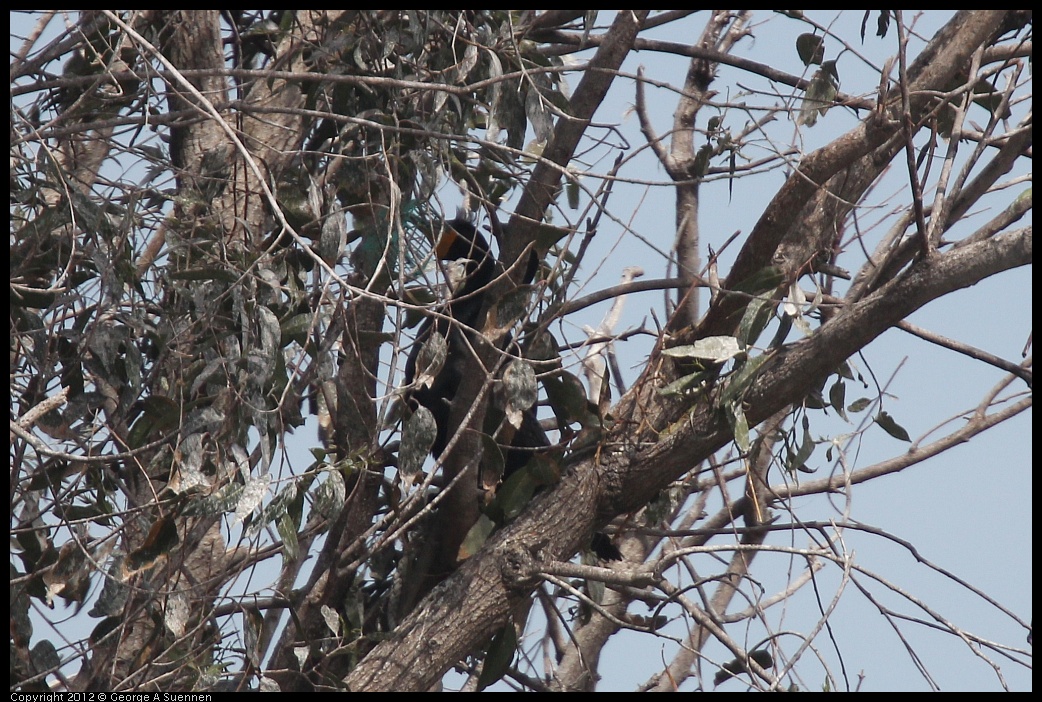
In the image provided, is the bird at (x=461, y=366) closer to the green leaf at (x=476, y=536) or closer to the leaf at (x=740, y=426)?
the green leaf at (x=476, y=536)

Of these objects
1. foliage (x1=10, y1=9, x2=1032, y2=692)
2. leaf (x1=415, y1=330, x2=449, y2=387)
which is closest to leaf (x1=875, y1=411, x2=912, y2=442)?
foliage (x1=10, y1=9, x2=1032, y2=692)

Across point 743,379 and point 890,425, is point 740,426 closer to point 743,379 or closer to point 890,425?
point 743,379

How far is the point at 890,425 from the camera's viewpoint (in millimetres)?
2666

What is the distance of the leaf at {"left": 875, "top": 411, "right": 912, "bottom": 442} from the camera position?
2658mm

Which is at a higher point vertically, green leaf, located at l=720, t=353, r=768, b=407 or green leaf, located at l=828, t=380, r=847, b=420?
green leaf, located at l=828, t=380, r=847, b=420

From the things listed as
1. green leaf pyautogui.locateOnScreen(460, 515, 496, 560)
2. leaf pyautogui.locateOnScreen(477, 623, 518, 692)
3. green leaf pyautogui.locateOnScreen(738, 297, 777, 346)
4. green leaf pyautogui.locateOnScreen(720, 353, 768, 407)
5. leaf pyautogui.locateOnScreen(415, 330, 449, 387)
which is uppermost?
green leaf pyautogui.locateOnScreen(738, 297, 777, 346)

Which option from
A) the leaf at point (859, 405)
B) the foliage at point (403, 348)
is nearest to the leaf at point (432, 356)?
the foliage at point (403, 348)

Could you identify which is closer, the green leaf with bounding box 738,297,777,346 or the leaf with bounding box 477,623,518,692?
the green leaf with bounding box 738,297,777,346

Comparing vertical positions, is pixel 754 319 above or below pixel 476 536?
above

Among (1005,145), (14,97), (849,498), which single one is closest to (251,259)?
(14,97)

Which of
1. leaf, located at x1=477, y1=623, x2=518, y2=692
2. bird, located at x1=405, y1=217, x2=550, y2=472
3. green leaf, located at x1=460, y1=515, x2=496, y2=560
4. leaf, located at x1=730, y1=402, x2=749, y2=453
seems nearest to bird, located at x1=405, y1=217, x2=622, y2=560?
bird, located at x1=405, y1=217, x2=550, y2=472

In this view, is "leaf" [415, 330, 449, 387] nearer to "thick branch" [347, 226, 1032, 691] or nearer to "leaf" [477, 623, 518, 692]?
"thick branch" [347, 226, 1032, 691]

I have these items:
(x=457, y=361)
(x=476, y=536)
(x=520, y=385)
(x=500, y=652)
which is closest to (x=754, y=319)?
(x=520, y=385)
